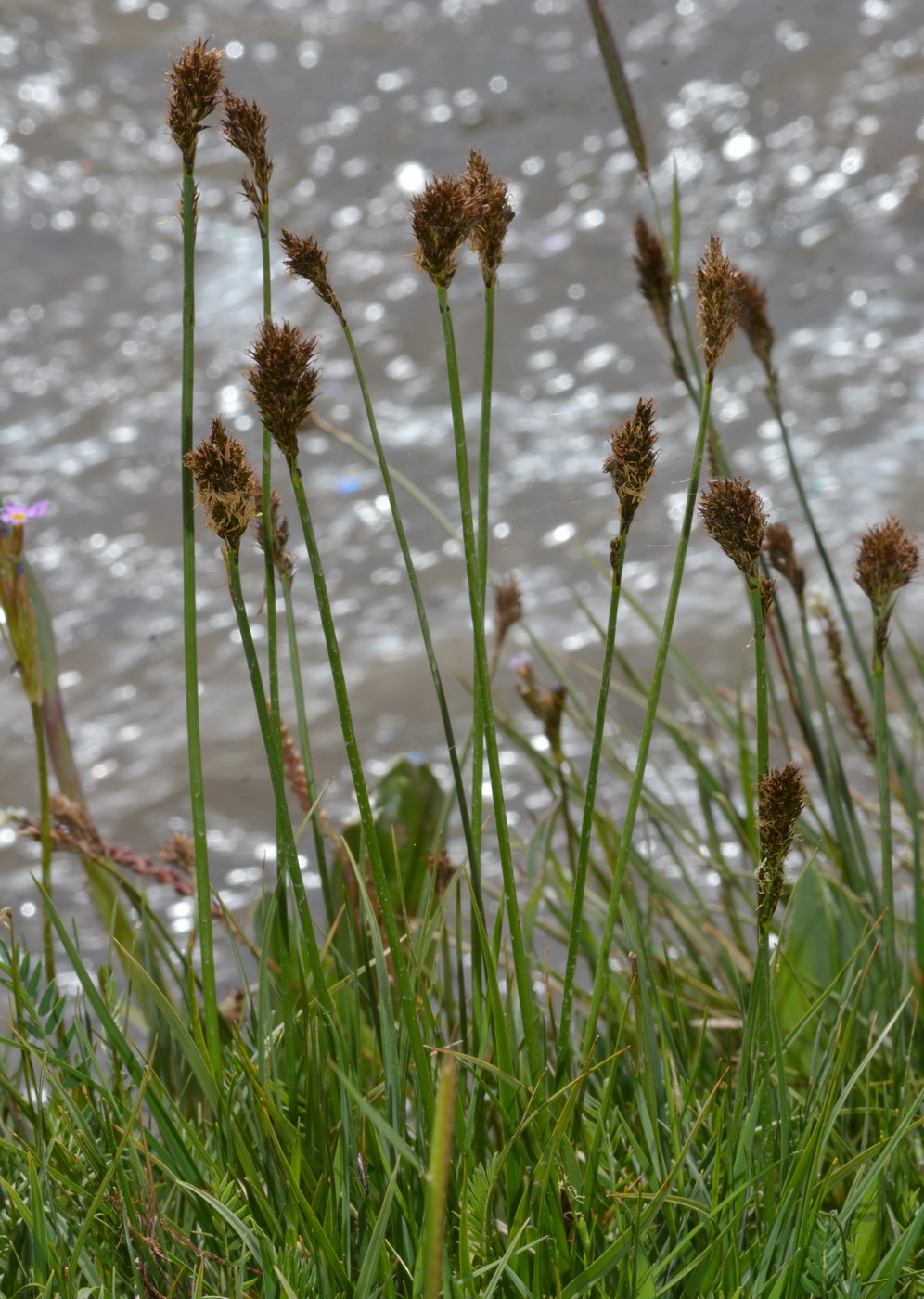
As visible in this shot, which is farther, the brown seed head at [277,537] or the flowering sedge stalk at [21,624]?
the flowering sedge stalk at [21,624]

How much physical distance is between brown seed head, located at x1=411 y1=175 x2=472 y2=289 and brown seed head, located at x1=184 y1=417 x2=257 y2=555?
13 cm

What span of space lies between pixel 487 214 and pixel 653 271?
470 mm

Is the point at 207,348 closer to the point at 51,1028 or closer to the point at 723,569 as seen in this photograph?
the point at 723,569

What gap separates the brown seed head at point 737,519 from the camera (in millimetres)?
625

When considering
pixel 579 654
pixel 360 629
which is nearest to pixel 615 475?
pixel 579 654

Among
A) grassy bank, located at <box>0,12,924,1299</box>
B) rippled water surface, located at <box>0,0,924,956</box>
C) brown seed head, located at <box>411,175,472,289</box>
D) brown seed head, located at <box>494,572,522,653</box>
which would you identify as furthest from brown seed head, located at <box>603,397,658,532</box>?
rippled water surface, located at <box>0,0,924,956</box>

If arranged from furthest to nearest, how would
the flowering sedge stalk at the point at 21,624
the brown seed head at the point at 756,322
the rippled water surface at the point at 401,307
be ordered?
the rippled water surface at the point at 401,307, the brown seed head at the point at 756,322, the flowering sedge stalk at the point at 21,624

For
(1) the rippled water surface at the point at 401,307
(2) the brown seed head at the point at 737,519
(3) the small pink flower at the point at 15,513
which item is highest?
(1) the rippled water surface at the point at 401,307

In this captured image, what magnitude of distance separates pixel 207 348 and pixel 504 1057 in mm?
3444

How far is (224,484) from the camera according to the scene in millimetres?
631

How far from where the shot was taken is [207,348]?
12.8 feet

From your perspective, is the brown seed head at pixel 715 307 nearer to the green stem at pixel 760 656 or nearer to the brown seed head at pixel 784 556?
the green stem at pixel 760 656

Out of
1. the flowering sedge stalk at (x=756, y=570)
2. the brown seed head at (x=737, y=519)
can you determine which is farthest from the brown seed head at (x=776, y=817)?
the brown seed head at (x=737, y=519)

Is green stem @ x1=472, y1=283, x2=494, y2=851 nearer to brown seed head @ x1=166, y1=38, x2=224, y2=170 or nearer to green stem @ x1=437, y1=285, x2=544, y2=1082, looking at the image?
green stem @ x1=437, y1=285, x2=544, y2=1082
